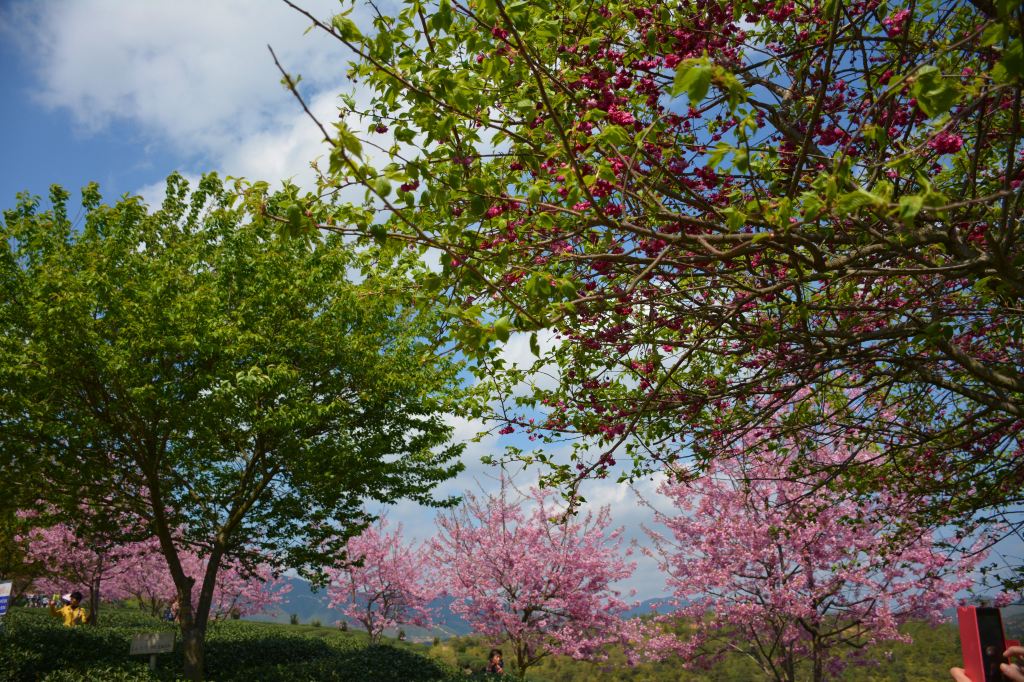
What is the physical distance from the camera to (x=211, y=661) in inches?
606

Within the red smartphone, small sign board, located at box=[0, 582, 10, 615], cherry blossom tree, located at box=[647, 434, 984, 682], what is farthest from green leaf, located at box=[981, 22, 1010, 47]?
small sign board, located at box=[0, 582, 10, 615]

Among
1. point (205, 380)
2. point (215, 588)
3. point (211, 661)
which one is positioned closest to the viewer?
point (205, 380)

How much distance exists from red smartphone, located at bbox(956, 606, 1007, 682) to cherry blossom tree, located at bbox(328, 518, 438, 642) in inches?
1011

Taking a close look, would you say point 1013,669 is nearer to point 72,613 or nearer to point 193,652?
point 193,652

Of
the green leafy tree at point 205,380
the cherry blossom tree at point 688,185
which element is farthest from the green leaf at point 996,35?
the green leafy tree at point 205,380

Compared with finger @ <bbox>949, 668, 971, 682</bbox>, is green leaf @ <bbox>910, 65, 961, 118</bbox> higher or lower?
higher

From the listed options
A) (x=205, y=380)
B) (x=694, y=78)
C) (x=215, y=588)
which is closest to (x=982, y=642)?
(x=694, y=78)

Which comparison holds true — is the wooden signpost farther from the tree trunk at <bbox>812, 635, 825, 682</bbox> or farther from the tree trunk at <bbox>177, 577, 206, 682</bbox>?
the tree trunk at <bbox>812, 635, 825, 682</bbox>

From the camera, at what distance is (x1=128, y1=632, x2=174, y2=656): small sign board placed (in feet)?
37.6

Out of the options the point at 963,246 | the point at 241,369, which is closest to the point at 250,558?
the point at 241,369

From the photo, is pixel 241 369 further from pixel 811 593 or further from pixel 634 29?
pixel 811 593

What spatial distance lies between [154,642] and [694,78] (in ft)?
44.2

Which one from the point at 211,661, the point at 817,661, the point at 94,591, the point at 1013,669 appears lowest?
the point at 211,661

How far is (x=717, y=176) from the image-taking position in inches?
184
